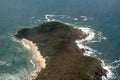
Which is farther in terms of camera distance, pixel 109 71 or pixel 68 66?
pixel 109 71

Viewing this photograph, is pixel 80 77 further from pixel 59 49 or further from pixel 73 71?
pixel 59 49

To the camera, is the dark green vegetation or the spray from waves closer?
the dark green vegetation

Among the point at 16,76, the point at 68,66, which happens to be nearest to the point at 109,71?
the point at 68,66

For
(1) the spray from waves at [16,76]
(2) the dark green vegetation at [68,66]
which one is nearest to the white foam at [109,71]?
(2) the dark green vegetation at [68,66]

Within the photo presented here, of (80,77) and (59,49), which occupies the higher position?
(59,49)

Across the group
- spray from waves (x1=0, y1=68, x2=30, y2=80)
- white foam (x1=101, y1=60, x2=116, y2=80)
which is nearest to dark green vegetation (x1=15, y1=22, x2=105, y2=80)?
white foam (x1=101, y1=60, x2=116, y2=80)

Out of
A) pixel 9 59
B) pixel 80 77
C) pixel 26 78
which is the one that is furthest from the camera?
pixel 9 59

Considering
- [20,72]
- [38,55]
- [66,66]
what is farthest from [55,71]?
[38,55]

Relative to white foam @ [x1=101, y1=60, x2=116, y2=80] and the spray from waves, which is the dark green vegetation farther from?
the spray from waves

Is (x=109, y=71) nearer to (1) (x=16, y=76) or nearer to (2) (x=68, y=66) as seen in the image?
(2) (x=68, y=66)

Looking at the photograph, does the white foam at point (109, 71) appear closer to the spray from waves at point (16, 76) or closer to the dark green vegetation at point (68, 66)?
the dark green vegetation at point (68, 66)

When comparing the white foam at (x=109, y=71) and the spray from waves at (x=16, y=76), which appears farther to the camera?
the white foam at (x=109, y=71)
